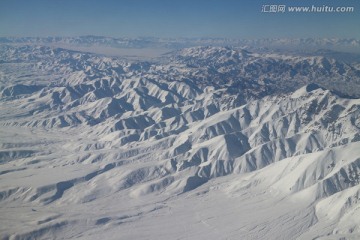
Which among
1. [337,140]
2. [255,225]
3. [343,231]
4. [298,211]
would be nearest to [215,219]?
[255,225]

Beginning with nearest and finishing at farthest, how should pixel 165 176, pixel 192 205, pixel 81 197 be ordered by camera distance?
pixel 192 205 → pixel 81 197 → pixel 165 176

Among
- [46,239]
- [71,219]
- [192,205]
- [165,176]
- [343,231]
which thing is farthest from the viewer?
[165,176]

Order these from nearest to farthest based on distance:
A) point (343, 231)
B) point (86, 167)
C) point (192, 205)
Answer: point (343, 231) < point (192, 205) < point (86, 167)

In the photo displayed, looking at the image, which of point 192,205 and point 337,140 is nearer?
point 192,205

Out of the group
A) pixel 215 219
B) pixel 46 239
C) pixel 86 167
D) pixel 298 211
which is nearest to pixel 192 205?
pixel 215 219

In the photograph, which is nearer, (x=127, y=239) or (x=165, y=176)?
(x=127, y=239)

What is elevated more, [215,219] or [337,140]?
[337,140]

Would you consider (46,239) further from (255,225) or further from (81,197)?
(255,225)

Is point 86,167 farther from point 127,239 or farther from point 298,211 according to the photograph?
point 298,211

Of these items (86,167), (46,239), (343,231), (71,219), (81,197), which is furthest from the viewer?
(86,167)
